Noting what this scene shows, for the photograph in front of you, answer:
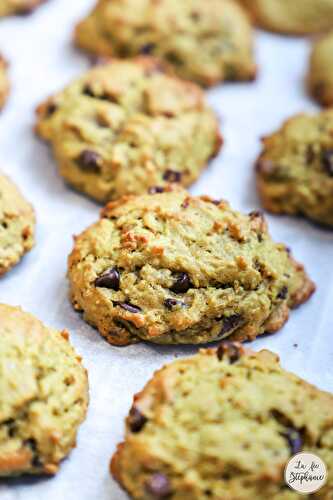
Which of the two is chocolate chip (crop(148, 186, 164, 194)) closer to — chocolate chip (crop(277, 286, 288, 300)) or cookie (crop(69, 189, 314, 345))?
cookie (crop(69, 189, 314, 345))

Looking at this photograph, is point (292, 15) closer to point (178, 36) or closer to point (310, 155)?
point (178, 36)

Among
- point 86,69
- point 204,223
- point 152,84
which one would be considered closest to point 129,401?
point 204,223

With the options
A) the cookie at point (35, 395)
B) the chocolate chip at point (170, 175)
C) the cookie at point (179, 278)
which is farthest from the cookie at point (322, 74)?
the cookie at point (35, 395)

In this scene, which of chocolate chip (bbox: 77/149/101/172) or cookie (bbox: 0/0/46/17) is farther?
cookie (bbox: 0/0/46/17)

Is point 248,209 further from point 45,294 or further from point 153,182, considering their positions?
point 45,294

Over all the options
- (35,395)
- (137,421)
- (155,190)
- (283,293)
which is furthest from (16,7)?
(137,421)

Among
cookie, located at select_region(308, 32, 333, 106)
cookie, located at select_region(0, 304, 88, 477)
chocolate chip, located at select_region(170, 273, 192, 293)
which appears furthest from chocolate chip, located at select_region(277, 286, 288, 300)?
cookie, located at select_region(308, 32, 333, 106)
